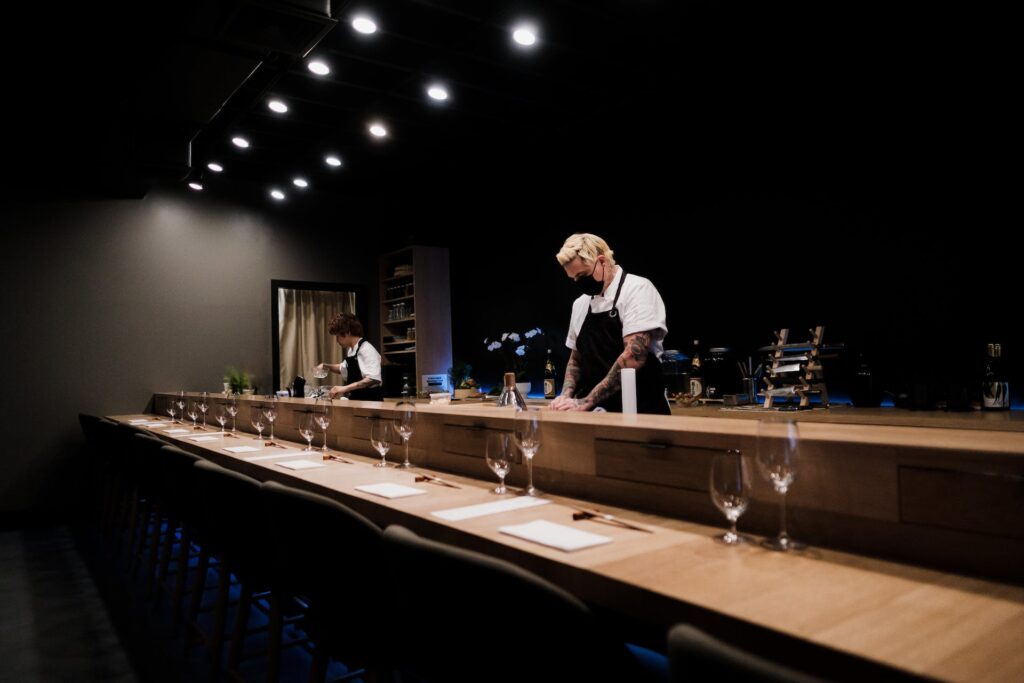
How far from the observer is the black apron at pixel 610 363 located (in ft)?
10.0

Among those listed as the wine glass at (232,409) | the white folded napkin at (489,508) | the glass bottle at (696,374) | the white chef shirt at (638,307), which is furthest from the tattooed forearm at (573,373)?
the wine glass at (232,409)

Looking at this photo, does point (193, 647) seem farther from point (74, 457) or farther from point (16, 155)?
point (16, 155)

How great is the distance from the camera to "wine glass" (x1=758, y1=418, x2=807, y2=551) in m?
1.27

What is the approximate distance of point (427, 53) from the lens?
411cm

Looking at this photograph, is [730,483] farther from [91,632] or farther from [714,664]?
[91,632]

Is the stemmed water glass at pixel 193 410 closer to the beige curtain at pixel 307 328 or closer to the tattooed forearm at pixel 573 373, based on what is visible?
the beige curtain at pixel 307 328

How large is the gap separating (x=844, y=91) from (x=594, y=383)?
7.60ft

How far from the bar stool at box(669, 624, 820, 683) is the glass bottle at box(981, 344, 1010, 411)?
10.7 feet

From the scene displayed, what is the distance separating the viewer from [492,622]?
3.11 ft

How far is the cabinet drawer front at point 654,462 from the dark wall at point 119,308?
6.02m

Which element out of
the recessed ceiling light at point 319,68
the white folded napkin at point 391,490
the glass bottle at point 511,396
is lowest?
the white folded napkin at point 391,490

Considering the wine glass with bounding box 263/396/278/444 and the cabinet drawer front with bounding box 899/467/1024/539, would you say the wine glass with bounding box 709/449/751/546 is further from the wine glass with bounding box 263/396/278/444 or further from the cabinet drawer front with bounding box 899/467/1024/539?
the wine glass with bounding box 263/396/278/444

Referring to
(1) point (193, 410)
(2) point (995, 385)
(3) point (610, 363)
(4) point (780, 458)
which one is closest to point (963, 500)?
(4) point (780, 458)

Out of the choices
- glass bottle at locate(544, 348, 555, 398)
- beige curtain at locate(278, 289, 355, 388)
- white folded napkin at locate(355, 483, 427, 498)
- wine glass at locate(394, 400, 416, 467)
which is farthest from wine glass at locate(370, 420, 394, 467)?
beige curtain at locate(278, 289, 355, 388)
